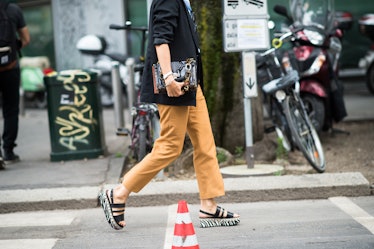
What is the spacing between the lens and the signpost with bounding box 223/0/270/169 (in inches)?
304

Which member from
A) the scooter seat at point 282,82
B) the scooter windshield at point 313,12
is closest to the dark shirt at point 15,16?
the scooter seat at point 282,82

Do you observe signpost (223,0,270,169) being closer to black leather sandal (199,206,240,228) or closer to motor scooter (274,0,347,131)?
motor scooter (274,0,347,131)

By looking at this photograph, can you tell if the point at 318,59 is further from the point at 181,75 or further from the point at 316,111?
the point at 181,75

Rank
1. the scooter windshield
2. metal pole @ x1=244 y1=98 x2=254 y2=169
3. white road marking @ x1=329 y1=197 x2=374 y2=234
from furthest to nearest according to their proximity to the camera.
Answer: the scooter windshield, metal pole @ x1=244 y1=98 x2=254 y2=169, white road marking @ x1=329 y1=197 x2=374 y2=234

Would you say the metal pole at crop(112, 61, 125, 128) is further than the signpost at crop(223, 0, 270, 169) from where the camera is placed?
Yes

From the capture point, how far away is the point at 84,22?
1728cm

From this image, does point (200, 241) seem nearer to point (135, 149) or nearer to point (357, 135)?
point (135, 149)

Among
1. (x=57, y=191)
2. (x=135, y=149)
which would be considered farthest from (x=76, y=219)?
(x=135, y=149)

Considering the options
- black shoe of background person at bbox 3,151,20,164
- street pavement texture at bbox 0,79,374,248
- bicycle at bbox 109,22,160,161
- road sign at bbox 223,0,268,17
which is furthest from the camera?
black shoe of background person at bbox 3,151,20,164

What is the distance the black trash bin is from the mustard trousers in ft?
9.61

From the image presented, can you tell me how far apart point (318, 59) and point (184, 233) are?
4781mm

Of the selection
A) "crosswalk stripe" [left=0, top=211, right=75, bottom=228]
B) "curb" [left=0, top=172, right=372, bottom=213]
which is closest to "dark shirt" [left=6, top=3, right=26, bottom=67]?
"curb" [left=0, top=172, right=372, bottom=213]

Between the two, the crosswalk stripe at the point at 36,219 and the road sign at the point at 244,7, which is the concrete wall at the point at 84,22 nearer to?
the road sign at the point at 244,7

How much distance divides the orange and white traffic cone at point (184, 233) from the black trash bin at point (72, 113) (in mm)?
4091
